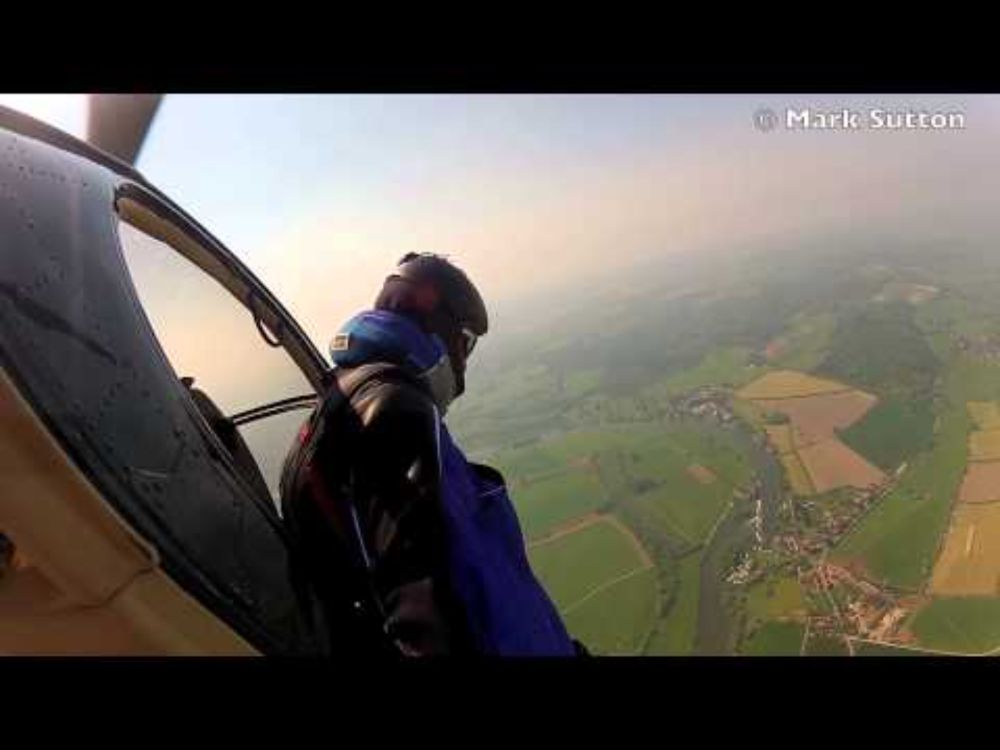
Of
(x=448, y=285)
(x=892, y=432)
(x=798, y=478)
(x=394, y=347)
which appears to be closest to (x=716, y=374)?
(x=798, y=478)

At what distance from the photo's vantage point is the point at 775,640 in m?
1.59

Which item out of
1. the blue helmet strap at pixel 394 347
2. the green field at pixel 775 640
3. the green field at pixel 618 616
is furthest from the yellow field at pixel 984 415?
the blue helmet strap at pixel 394 347

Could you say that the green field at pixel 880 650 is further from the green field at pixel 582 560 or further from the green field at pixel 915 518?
the green field at pixel 582 560

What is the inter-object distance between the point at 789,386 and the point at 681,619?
22.3 inches

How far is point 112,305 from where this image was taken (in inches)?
44.0

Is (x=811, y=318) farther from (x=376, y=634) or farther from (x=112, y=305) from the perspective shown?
(x=112, y=305)

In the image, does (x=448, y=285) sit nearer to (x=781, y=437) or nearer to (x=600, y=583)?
(x=600, y=583)

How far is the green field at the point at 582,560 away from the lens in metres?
1.73

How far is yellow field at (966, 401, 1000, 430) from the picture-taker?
5.57 ft

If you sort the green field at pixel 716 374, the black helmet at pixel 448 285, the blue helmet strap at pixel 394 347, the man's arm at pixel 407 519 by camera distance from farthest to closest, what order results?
the green field at pixel 716 374
the black helmet at pixel 448 285
the blue helmet strap at pixel 394 347
the man's arm at pixel 407 519

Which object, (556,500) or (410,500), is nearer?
(410,500)

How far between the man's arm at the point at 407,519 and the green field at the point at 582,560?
629mm
